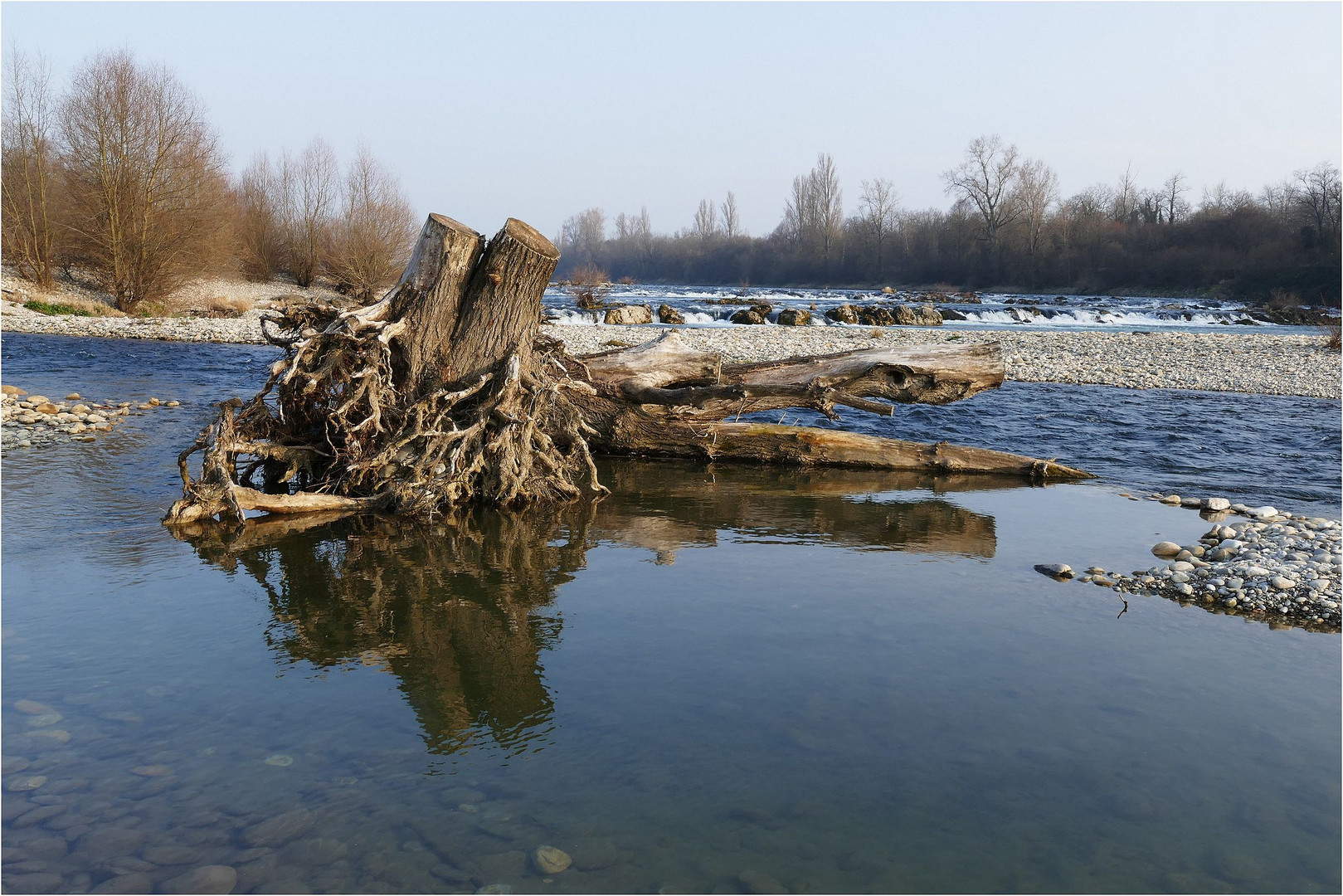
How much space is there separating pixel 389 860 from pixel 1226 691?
3472 millimetres

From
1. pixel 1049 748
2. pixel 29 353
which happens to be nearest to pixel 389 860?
pixel 1049 748

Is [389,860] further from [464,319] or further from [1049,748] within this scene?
[464,319]

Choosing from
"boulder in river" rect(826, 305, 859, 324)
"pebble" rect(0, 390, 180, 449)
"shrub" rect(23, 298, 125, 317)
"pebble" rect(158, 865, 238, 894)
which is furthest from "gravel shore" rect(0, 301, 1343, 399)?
"pebble" rect(158, 865, 238, 894)

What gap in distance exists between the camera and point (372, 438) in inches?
264

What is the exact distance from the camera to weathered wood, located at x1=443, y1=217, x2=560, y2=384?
672 centimetres

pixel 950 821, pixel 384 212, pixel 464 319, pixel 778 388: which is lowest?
pixel 950 821

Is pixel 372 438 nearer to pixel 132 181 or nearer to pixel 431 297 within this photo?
pixel 431 297

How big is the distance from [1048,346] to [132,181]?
27.8m

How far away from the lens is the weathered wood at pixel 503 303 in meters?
6.72

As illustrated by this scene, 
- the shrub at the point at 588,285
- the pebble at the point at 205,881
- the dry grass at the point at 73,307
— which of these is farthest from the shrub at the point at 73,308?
the pebble at the point at 205,881

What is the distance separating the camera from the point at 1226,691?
3.84 meters

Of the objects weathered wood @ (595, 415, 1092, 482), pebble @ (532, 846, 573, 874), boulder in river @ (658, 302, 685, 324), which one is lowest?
pebble @ (532, 846, 573, 874)

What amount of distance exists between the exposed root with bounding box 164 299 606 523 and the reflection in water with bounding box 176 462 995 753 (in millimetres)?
214

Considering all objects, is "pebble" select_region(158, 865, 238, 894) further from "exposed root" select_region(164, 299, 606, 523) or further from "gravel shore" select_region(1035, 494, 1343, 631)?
"gravel shore" select_region(1035, 494, 1343, 631)
